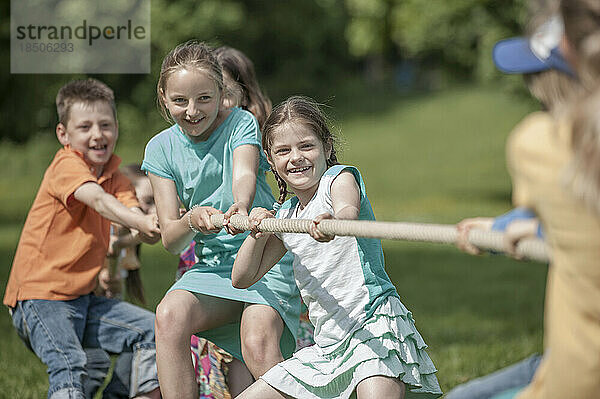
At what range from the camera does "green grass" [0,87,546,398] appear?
7145 mm

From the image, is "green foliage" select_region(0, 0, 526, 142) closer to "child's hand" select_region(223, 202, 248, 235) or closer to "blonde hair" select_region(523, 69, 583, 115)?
"child's hand" select_region(223, 202, 248, 235)

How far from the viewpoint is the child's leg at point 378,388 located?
10.2 ft

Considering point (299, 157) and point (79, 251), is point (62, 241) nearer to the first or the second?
point (79, 251)

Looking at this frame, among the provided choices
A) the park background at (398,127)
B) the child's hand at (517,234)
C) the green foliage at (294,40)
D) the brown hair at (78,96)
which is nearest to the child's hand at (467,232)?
the child's hand at (517,234)

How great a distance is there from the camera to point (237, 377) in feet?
13.7

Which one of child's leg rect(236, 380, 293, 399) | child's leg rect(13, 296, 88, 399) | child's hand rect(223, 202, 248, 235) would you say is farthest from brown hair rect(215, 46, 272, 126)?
child's leg rect(236, 380, 293, 399)

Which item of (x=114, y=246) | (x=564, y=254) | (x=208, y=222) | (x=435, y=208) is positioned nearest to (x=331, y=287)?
(x=208, y=222)

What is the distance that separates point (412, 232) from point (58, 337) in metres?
2.26

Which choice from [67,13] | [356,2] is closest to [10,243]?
[67,13]

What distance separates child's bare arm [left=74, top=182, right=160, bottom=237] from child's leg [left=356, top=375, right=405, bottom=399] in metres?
1.35

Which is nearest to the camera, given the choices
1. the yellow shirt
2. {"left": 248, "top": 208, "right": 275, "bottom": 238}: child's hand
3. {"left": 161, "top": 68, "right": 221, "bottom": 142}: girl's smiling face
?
the yellow shirt

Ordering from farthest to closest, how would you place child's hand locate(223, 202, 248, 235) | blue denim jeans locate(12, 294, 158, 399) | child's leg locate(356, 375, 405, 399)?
blue denim jeans locate(12, 294, 158, 399)
child's hand locate(223, 202, 248, 235)
child's leg locate(356, 375, 405, 399)

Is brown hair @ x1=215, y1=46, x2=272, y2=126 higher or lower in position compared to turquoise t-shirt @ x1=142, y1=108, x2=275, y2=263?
higher

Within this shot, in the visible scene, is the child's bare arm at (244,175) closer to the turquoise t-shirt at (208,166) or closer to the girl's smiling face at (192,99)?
the turquoise t-shirt at (208,166)
